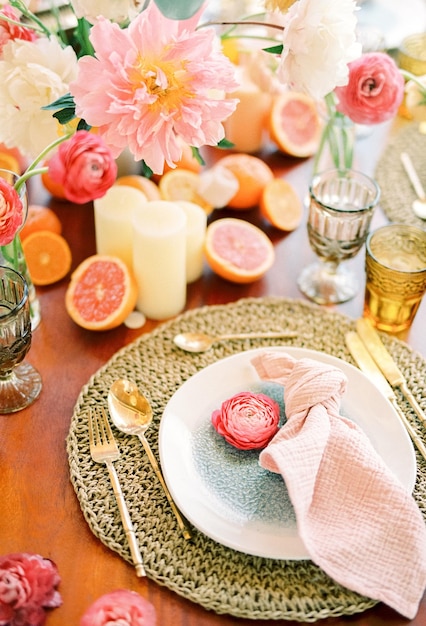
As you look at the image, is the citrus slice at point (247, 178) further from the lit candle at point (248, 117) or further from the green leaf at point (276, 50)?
the green leaf at point (276, 50)

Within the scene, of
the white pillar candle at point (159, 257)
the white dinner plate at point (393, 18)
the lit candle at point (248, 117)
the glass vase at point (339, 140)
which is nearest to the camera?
the white pillar candle at point (159, 257)

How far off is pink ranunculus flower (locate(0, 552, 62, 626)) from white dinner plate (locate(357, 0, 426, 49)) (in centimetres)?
140

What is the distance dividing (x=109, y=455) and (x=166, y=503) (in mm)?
102

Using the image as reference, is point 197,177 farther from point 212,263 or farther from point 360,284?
point 360,284

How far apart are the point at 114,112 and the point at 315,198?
419 millimetres

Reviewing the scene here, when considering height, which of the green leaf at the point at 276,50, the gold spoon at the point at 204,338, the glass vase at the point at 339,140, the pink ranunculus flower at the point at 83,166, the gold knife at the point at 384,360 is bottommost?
the gold spoon at the point at 204,338

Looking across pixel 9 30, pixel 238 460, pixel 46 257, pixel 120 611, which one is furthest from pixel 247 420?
pixel 9 30

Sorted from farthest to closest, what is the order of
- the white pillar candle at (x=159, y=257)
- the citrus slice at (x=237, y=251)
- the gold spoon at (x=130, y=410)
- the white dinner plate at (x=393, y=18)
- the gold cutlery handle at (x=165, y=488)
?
the white dinner plate at (x=393, y=18)
the citrus slice at (x=237, y=251)
the white pillar candle at (x=159, y=257)
the gold spoon at (x=130, y=410)
the gold cutlery handle at (x=165, y=488)

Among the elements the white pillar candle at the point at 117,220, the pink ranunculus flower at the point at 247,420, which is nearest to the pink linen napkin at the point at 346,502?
the pink ranunculus flower at the point at 247,420

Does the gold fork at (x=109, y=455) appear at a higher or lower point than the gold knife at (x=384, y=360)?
lower

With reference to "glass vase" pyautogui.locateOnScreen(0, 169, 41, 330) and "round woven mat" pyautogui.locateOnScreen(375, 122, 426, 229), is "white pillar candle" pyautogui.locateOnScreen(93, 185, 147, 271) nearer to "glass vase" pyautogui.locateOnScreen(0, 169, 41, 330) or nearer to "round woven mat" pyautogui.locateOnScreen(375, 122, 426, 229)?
"glass vase" pyautogui.locateOnScreen(0, 169, 41, 330)

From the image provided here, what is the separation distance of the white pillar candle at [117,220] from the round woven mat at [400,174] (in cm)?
48

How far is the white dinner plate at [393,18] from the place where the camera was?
1798mm

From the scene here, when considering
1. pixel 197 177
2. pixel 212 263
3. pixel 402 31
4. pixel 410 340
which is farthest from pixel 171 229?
pixel 402 31
